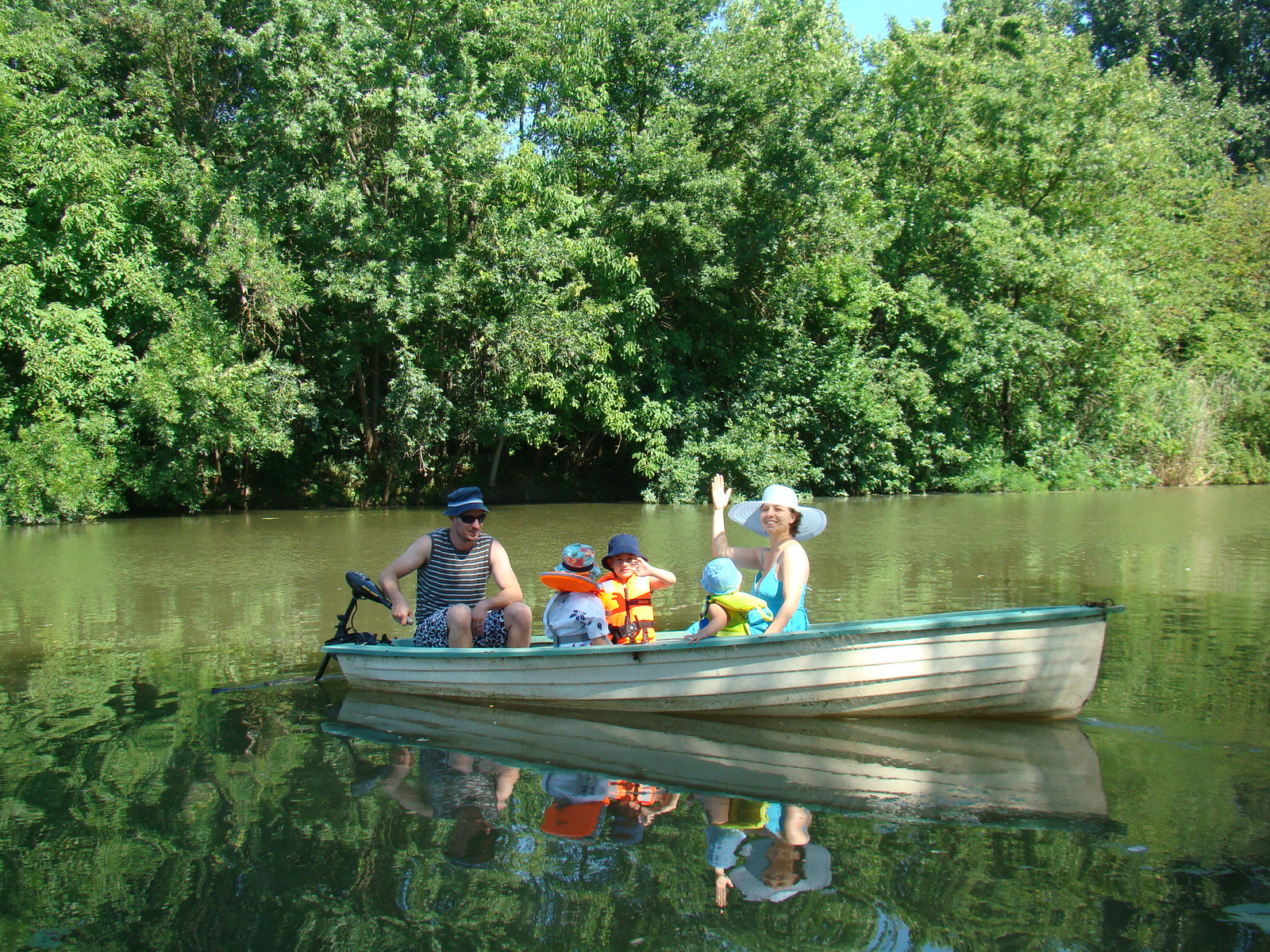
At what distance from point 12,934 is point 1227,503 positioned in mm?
23483

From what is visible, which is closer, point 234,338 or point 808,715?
point 808,715

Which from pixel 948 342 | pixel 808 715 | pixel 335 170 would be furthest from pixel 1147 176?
pixel 808 715

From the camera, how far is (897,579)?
37.9 ft

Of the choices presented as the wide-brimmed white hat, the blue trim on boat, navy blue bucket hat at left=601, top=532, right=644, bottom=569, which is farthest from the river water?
the wide-brimmed white hat

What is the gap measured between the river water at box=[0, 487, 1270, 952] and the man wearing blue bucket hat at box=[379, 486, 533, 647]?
520 millimetres

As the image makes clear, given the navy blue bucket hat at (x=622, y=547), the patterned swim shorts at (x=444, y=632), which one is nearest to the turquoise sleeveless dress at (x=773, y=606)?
the navy blue bucket hat at (x=622, y=547)

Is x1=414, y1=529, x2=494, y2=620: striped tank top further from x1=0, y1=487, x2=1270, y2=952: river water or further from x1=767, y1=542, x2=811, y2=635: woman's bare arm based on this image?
x1=767, y1=542, x2=811, y2=635: woman's bare arm

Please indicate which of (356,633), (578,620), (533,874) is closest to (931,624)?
(578,620)

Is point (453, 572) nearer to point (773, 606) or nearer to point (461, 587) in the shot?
point (461, 587)

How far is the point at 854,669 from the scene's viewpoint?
609 cm

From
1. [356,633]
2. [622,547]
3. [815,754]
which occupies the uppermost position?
[622,547]

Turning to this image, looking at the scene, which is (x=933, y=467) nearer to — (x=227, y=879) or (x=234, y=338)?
(x=234, y=338)

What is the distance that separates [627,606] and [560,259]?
53.4 ft

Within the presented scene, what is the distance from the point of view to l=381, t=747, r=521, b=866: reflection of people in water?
4.38 metres
